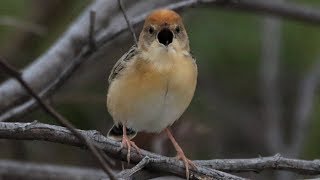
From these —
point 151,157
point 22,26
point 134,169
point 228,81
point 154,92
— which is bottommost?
point 134,169

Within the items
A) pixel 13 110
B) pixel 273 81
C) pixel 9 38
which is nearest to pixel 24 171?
pixel 13 110

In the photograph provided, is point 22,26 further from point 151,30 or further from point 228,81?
point 228,81

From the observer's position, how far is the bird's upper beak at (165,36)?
398cm

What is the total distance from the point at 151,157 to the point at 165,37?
2.87 feet

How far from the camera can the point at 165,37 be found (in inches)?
159

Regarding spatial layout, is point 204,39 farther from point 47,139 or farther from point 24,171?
point 47,139

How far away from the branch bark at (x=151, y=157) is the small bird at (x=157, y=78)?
1.30 ft

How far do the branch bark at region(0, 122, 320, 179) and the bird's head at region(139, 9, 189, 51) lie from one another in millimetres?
711

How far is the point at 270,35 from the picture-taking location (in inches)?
247

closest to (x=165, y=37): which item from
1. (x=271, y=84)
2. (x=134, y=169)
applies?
(x=134, y=169)

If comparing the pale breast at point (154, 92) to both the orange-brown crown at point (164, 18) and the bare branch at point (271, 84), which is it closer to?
the orange-brown crown at point (164, 18)

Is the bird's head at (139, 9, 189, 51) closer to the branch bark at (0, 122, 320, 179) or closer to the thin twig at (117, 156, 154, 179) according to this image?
the branch bark at (0, 122, 320, 179)

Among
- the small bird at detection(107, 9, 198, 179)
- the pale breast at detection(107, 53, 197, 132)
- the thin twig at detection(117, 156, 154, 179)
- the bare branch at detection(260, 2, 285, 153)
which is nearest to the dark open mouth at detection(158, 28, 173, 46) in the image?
the small bird at detection(107, 9, 198, 179)

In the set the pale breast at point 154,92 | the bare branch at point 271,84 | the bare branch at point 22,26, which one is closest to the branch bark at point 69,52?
the bare branch at point 22,26
